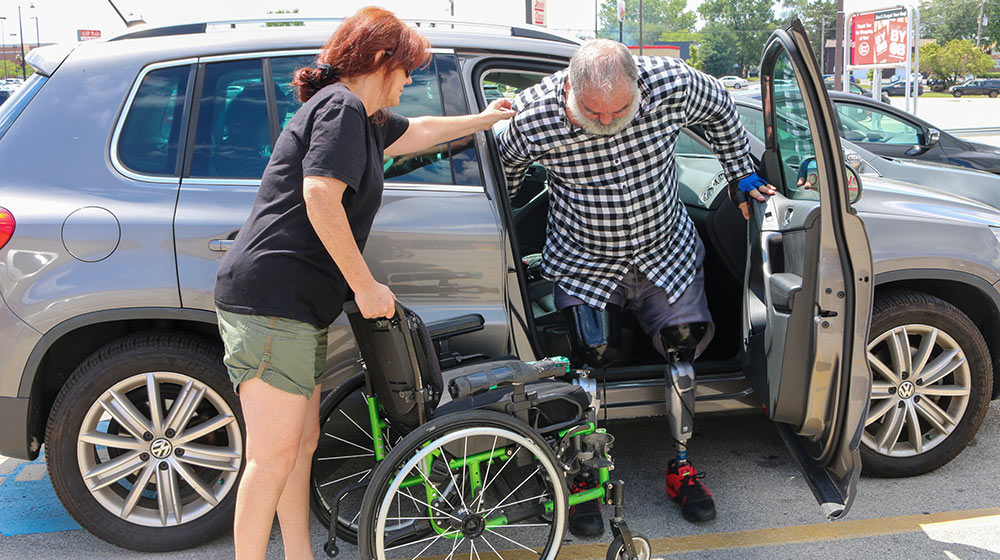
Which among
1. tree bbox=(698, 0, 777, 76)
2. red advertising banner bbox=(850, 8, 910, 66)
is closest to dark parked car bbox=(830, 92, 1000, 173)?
red advertising banner bbox=(850, 8, 910, 66)

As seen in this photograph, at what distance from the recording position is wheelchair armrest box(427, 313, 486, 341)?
2.71 meters

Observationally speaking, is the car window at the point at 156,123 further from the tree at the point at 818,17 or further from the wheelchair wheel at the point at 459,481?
the tree at the point at 818,17

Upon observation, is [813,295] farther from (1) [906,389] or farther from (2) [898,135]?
(2) [898,135]

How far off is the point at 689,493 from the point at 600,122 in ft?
4.91

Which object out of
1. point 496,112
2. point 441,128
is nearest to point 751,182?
point 496,112

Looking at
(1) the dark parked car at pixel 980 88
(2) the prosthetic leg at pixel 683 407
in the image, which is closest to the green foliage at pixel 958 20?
(1) the dark parked car at pixel 980 88

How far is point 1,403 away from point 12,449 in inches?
6.7

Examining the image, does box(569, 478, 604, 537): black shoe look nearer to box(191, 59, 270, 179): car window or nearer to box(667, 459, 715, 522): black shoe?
box(667, 459, 715, 522): black shoe

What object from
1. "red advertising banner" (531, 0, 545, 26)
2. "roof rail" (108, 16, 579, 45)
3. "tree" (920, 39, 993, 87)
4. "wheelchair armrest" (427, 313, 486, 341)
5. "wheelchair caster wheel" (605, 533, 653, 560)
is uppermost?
"tree" (920, 39, 993, 87)

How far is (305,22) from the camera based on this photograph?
123 inches

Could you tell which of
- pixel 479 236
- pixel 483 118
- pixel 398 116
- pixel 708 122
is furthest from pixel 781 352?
pixel 398 116

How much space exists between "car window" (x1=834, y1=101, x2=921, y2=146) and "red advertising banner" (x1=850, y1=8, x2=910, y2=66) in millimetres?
7762

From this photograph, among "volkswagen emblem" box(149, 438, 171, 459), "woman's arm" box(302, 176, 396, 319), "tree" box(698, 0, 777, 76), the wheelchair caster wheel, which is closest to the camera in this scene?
"woman's arm" box(302, 176, 396, 319)

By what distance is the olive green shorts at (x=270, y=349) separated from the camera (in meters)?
2.27
